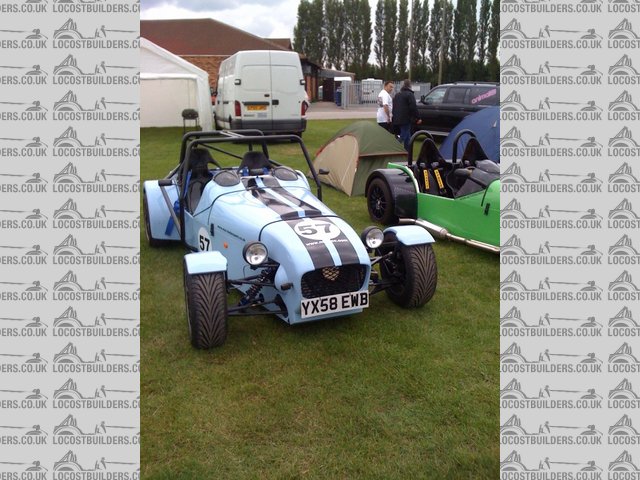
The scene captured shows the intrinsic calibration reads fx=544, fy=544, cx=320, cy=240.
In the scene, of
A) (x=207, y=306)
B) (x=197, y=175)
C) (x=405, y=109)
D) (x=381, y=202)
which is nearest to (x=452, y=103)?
(x=405, y=109)

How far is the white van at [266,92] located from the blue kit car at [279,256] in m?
10.1

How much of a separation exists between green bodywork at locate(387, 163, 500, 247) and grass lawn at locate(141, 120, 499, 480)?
3.86 feet

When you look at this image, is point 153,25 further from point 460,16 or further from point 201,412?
point 201,412

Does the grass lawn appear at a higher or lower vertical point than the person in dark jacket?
lower

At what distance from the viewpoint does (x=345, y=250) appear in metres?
4.36

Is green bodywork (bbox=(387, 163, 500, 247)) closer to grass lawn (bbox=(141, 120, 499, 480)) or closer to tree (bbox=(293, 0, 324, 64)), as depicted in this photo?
grass lawn (bbox=(141, 120, 499, 480))

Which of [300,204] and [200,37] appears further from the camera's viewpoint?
[200,37]

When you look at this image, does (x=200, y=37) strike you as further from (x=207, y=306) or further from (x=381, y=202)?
(x=207, y=306)

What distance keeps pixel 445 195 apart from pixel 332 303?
3796 mm

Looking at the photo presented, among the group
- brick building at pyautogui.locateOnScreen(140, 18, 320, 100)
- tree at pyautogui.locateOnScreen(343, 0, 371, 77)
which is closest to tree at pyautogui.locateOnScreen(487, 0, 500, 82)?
brick building at pyautogui.locateOnScreen(140, 18, 320, 100)

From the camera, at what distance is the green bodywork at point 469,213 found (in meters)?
6.22

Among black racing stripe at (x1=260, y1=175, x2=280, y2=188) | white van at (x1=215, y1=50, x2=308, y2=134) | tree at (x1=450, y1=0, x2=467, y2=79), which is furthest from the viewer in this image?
tree at (x1=450, y1=0, x2=467, y2=79)

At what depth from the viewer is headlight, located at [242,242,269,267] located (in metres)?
4.21

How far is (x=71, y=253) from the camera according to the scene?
290 cm
